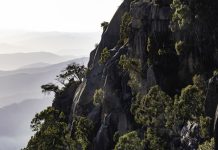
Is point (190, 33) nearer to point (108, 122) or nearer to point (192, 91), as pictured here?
point (192, 91)

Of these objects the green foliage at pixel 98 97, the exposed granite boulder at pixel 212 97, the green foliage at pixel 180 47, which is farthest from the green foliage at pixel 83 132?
the exposed granite boulder at pixel 212 97

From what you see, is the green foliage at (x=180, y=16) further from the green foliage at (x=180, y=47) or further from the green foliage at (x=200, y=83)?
the green foliage at (x=200, y=83)

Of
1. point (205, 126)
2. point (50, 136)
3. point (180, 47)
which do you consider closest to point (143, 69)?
point (180, 47)

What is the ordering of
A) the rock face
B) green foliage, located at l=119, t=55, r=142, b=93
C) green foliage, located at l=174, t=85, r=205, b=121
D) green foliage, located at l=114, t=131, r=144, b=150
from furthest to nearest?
green foliage, located at l=119, t=55, r=142, b=93
the rock face
green foliage, located at l=114, t=131, r=144, b=150
green foliage, located at l=174, t=85, r=205, b=121

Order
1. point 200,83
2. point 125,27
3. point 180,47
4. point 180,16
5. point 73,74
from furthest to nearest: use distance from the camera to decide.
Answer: point 73,74
point 125,27
point 180,47
point 180,16
point 200,83

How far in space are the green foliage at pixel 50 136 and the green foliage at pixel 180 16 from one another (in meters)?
39.2

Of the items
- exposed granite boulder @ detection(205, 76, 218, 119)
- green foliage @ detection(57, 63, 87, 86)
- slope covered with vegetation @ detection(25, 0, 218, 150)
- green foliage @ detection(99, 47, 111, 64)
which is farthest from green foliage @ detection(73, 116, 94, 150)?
exposed granite boulder @ detection(205, 76, 218, 119)

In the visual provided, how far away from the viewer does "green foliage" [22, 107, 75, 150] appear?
342ft

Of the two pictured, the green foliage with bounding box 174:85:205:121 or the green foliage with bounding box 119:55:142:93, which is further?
the green foliage with bounding box 119:55:142:93

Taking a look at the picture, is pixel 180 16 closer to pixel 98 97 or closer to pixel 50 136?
pixel 98 97

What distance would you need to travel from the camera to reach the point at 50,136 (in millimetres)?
104875

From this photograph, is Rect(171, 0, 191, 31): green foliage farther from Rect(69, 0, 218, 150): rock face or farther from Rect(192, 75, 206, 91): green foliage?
Rect(192, 75, 206, 91): green foliage

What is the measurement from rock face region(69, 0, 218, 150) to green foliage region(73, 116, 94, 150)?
2.44 metres

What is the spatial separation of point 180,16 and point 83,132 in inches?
1714
